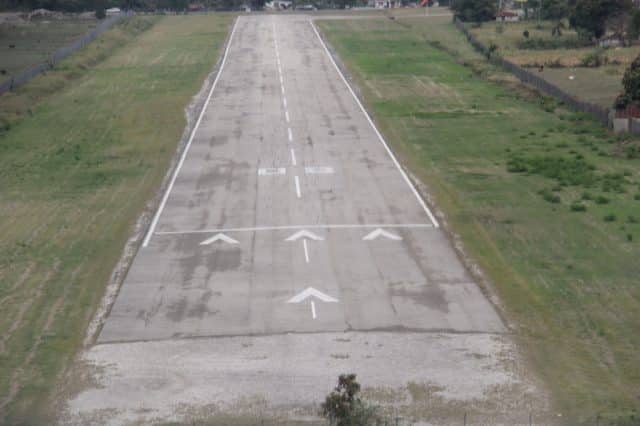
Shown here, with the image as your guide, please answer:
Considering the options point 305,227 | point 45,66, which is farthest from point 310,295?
point 45,66

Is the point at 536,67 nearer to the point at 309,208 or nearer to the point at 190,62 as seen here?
the point at 190,62

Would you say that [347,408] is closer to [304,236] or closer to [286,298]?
[286,298]

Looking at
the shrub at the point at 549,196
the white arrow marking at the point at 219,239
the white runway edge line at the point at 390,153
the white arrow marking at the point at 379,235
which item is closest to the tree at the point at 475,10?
the white runway edge line at the point at 390,153

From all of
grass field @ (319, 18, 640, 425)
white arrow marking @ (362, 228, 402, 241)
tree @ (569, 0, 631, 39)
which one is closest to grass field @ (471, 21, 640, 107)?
tree @ (569, 0, 631, 39)

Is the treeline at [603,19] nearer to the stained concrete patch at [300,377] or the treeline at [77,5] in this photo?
the stained concrete patch at [300,377]

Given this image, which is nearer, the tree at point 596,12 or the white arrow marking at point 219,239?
the white arrow marking at point 219,239

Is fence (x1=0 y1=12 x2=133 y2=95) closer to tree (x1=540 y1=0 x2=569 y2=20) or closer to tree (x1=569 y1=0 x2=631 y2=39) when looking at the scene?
tree (x1=569 y1=0 x2=631 y2=39)

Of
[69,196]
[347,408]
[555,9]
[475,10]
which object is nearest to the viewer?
[347,408]
